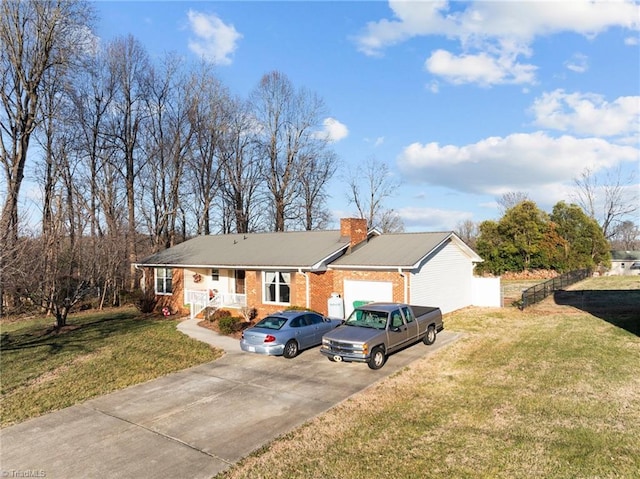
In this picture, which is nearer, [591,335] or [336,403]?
[336,403]

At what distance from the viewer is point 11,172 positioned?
1026 inches

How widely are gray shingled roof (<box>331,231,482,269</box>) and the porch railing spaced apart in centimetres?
575

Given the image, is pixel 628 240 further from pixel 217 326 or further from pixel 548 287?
pixel 217 326

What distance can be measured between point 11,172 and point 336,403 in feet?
90.9

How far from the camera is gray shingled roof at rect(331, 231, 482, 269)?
18.5 meters

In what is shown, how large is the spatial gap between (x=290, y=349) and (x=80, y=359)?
746 centimetres

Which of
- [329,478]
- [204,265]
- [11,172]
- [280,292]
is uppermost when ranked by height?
[11,172]

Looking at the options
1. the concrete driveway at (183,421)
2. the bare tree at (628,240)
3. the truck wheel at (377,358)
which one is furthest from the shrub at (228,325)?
the bare tree at (628,240)

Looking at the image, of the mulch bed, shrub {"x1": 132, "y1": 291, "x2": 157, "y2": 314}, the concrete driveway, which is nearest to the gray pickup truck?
the concrete driveway

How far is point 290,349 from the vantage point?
13711 mm

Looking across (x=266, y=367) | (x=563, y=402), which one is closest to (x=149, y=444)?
(x=266, y=367)

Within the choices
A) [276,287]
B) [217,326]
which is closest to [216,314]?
[217,326]

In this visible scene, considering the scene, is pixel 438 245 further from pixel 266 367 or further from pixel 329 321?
pixel 266 367

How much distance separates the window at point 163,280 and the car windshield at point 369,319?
16.9 metres
